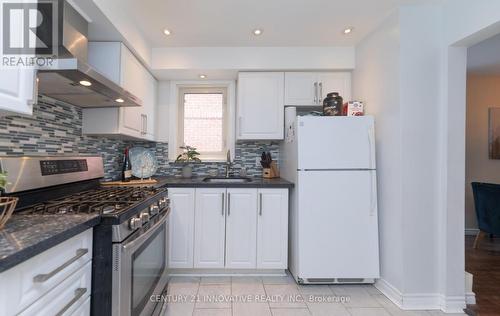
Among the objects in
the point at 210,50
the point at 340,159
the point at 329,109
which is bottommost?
the point at 340,159

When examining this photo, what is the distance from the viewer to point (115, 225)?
1.10 m

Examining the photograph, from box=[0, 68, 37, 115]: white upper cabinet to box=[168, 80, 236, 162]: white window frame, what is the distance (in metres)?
1.93

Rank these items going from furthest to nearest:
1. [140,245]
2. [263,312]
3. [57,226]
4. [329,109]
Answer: [329,109] → [263,312] → [140,245] → [57,226]

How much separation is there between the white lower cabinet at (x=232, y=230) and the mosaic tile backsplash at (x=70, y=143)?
28.8 inches

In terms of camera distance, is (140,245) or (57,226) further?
(140,245)

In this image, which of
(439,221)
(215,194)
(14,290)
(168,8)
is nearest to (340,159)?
(439,221)

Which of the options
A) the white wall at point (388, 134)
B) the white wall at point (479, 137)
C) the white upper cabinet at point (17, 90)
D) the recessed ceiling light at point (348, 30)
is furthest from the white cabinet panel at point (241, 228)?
the white wall at point (479, 137)

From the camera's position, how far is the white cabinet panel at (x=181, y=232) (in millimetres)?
2322

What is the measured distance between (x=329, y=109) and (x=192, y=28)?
1455 mm

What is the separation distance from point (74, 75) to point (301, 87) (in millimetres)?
2076

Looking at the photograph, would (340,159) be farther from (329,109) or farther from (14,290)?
(14,290)

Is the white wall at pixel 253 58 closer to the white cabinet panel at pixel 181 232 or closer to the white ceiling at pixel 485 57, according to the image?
the white cabinet panel at pixel 181 232

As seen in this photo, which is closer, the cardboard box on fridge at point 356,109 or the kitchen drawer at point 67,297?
the kitchen drawer at point 67,297

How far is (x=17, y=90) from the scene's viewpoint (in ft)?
3.23
